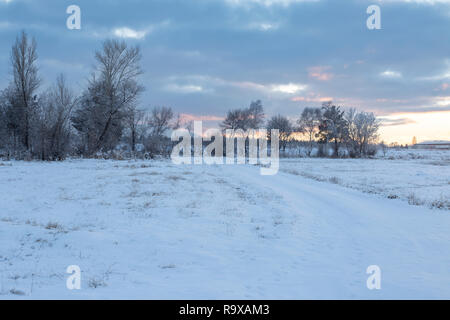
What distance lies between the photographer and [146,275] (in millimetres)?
5016

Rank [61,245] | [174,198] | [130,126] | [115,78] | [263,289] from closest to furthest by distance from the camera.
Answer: [263,289] < [61,245] < [174,198] < [115,78] < [130,126]

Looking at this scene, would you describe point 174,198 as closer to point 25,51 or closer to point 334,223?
point 334,223

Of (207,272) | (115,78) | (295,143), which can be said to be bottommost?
(207,272)

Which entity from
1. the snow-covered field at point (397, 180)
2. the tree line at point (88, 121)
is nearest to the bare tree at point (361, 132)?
the tree line at point (88, 121)

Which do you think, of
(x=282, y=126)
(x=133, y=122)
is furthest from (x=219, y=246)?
(x=282, y=126)

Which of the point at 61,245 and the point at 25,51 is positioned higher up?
the point at 25,51

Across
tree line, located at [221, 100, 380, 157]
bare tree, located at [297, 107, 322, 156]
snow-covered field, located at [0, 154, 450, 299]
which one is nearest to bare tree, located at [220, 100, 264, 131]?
tree line, located at [221, 100, 380, 157]

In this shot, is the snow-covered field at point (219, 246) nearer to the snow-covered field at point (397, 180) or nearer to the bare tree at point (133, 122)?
the snow-covered field at point (397, 180)

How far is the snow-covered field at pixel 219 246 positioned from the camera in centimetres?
446

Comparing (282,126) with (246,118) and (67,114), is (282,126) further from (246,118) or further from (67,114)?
(67,114)

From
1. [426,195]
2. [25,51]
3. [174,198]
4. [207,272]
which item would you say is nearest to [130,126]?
[25,51]

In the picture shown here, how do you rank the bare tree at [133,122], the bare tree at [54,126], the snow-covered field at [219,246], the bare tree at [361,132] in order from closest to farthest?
the snow-covered field at [219,246], the bare tree at [54,126], the bare tree at [133,122], the bare tree at [361,132]

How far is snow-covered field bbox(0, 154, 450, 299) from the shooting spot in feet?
14.6
